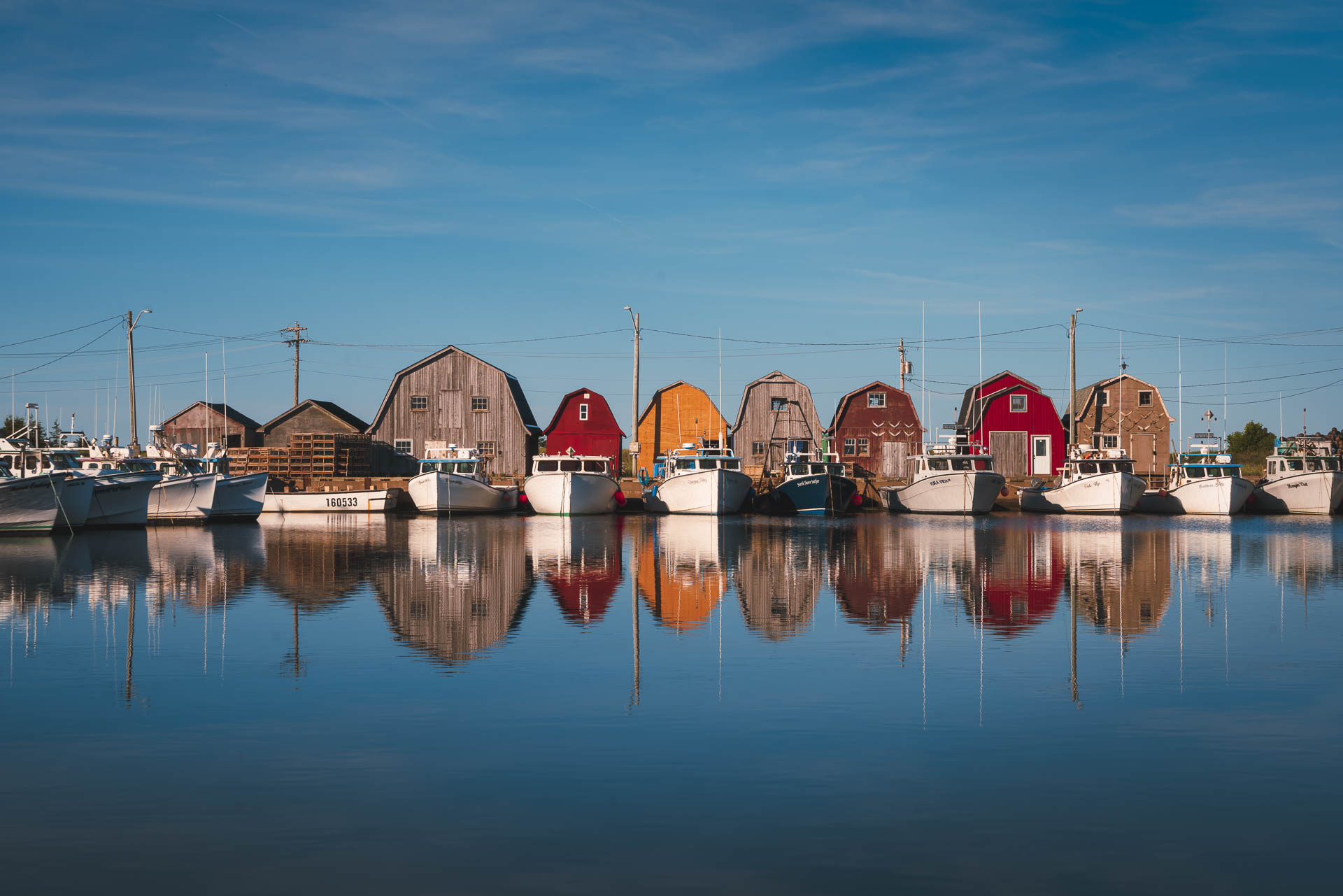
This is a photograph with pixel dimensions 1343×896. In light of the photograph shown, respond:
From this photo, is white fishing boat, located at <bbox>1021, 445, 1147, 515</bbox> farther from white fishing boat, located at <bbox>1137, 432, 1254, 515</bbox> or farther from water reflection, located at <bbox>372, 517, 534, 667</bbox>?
water reflection, located at <bbox>372, 517, 534, 667</bbox>

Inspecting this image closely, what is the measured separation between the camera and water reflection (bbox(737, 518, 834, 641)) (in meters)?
16.3

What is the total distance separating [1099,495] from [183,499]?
3804 centimetres

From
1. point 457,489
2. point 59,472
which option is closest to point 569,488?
point 457,489

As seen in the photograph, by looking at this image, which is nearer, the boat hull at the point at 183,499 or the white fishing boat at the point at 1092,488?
the boat hull at the point at 183,499

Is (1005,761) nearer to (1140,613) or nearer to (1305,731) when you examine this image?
(1305,731)

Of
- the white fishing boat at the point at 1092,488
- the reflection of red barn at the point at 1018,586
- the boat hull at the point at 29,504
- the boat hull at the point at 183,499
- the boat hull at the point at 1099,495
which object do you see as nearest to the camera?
the reflection of red barn at the point at 1018,586

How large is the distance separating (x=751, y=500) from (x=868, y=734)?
145ft

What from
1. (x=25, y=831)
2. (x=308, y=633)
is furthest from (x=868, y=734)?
(x=308, y=633)

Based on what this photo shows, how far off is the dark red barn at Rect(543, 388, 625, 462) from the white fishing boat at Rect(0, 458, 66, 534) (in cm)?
3261

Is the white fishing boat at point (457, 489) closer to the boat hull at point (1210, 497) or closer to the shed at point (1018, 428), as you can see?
the shed at point (1018, 428)

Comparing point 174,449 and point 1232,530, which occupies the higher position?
point 174,449

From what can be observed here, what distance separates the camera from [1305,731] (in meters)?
9.77

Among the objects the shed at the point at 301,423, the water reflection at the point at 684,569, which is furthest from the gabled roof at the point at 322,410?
the water reflection at the point at 684,569

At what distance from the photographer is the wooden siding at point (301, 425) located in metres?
64.8
